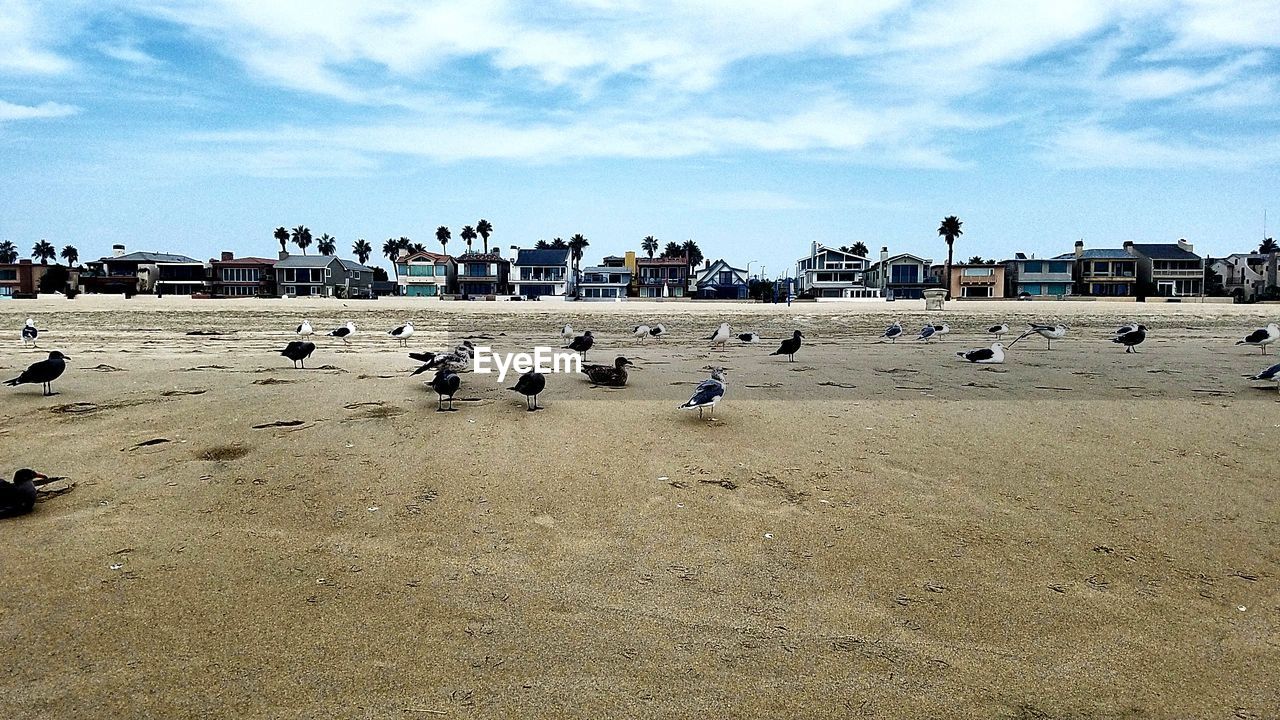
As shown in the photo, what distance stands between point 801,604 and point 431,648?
7.52 ft

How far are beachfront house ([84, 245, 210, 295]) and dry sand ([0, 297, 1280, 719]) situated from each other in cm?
9745

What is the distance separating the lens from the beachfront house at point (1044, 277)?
87.6 metres

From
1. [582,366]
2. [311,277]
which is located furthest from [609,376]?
[311,277]

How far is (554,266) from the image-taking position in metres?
96.8

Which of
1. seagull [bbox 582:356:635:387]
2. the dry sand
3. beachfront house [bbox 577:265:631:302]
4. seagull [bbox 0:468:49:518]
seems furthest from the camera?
beachfront house [bbox 577:265:631:302]

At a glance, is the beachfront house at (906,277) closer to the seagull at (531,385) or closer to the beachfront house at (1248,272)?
the beachfront house at (1248,272)

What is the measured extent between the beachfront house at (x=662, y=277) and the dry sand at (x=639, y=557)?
89.2 metres

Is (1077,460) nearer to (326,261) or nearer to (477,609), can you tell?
(477,609)

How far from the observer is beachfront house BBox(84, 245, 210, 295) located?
9281cm

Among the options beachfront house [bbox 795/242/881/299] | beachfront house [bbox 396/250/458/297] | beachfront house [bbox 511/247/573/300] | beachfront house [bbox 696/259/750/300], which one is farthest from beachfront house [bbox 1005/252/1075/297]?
beachfront house [bbox 396/250/458/297]

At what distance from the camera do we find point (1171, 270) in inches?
3327

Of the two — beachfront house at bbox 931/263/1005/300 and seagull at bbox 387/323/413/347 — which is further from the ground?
beachfront house at bbox 931/263/1005/300

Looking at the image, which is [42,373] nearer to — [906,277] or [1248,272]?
[906,277]
